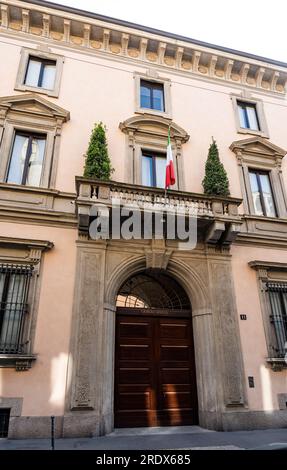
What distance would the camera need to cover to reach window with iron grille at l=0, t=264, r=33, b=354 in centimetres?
705

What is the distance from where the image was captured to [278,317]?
29.0ft

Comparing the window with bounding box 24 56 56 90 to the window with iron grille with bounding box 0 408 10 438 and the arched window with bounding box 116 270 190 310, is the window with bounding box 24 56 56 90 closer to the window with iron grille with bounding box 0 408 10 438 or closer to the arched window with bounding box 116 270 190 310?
the arched window with bounding box 116 270 190 310

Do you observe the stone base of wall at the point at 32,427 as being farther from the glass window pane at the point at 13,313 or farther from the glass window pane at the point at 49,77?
the glass window pane at the point at 49,77

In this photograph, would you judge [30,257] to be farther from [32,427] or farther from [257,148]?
[257,148]

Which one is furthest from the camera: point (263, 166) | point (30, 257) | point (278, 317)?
point (263, 166)

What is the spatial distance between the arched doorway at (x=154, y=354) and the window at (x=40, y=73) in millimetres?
7277

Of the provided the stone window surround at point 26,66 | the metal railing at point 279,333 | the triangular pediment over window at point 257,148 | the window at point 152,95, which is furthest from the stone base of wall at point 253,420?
the stone window surround at point 26,66

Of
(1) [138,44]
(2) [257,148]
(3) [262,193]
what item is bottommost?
(3) [262,193]

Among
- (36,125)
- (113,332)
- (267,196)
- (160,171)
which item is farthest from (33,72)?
(267,196)

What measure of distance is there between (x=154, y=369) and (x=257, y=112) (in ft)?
34.6

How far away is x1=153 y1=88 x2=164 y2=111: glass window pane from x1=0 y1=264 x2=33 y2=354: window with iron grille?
24.8 ft

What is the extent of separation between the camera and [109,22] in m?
11.6

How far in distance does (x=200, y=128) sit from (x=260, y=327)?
710 centimetres

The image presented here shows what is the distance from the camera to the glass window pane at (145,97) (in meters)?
11.5
